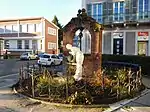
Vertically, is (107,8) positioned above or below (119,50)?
above

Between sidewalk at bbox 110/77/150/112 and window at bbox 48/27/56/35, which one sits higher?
window at bbox 48/27/56/35

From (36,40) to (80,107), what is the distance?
125ft

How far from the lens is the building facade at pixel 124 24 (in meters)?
23.3

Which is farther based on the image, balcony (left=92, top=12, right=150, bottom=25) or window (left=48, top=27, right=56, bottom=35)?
window (left=48, top=27, right=56, bottom=35)

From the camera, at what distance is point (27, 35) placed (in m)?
46.2

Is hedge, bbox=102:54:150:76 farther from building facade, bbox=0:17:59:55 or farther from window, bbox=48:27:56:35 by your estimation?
window, bbox=48:27:56:35

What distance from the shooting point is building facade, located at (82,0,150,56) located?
76.4 ft

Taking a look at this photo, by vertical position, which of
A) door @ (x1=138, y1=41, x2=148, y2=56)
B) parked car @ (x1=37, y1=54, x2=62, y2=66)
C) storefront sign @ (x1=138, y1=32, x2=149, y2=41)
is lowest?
parked car @ (x1=37, y1=54, x2=62, y2=66)

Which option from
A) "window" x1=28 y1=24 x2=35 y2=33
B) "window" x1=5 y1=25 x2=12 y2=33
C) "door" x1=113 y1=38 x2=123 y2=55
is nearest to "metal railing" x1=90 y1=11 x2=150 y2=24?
"door" x1=113 y1=38 x2=123 y2=55

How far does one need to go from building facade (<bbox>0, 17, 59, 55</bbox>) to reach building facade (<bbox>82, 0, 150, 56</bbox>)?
20527 millimetres

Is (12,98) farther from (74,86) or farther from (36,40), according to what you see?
(36,40)

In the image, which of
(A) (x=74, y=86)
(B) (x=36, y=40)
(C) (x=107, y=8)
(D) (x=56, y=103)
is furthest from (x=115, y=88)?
(B) (x=36, y=40)

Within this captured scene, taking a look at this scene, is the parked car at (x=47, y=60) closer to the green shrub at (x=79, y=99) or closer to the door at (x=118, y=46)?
the door at (x=118, y=46)

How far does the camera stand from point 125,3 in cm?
2412
